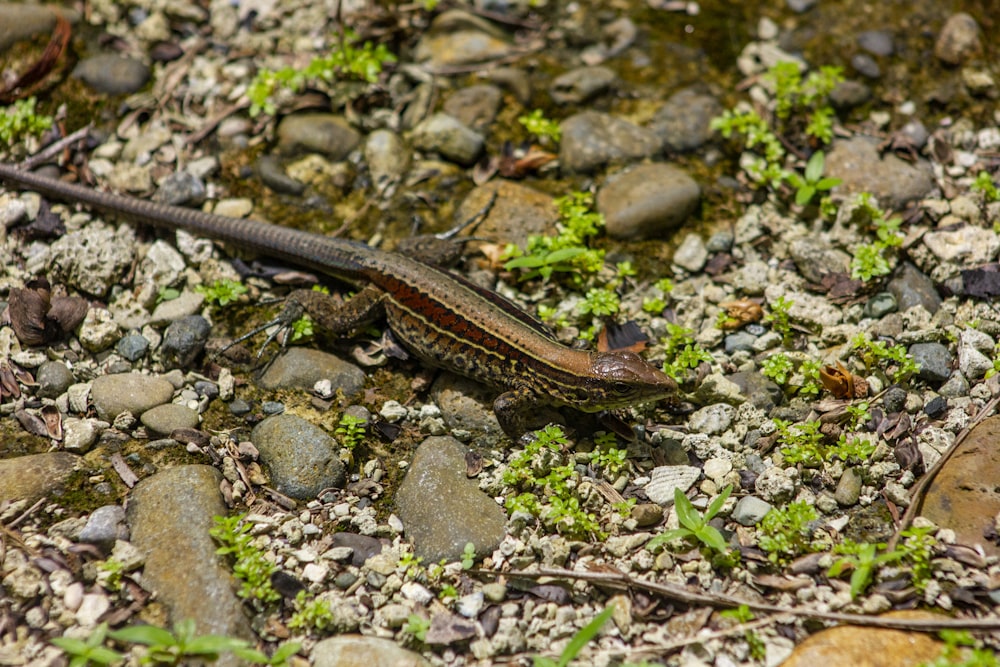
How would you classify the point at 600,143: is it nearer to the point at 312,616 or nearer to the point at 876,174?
the point at 876,174

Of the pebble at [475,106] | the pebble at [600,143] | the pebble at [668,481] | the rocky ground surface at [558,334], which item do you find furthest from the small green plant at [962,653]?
the pebble at [475,106]

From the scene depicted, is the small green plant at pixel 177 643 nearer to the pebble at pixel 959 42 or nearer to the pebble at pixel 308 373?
the pebble at pixel 308 373

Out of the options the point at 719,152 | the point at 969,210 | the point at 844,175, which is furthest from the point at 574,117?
the point at 969,210

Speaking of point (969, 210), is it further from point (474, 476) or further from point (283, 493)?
point (283, 493)

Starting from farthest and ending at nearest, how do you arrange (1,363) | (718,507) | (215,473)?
1. (1,363)
2. (215,473)
3. (718,507)

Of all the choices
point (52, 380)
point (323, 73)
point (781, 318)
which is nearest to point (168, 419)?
point (52, 380)

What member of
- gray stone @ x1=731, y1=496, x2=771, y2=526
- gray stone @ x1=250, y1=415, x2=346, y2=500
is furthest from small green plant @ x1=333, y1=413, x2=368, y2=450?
gray stone @ x1=731, y1=496, x2=771, y2=526
